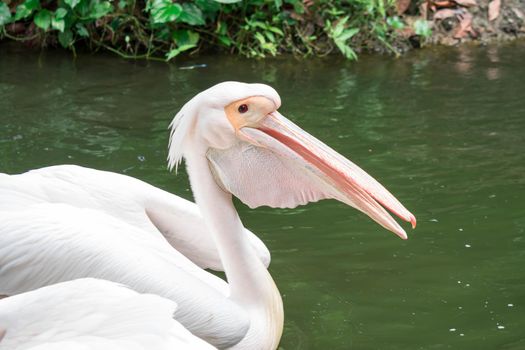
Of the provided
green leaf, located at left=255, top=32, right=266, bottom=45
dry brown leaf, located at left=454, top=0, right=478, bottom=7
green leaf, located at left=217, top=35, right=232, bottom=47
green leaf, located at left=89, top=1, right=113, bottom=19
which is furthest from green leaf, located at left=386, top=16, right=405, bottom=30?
green leaf, located at left=89, top=1, right=113, bottom=19

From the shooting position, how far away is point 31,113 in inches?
233

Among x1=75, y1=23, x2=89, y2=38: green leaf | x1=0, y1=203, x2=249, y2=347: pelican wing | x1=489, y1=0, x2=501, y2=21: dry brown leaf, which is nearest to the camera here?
x1=0, y1=203, x2=249, y2=347: pelican wing

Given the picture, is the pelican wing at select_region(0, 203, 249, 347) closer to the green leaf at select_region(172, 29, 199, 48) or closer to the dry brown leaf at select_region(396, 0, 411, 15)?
the green leaf at select_region(172, 29, 199, 48)

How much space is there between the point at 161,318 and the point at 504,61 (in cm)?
531

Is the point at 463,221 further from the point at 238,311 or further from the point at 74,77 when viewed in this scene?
the point at 74,77

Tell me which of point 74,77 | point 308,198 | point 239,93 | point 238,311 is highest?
point 239,93

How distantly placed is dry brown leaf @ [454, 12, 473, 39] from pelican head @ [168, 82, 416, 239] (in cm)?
504

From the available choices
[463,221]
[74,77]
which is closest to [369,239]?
[463,221]

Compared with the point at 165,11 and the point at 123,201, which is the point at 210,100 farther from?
the point at 165,11

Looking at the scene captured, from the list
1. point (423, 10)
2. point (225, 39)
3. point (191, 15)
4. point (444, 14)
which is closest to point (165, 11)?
point (191, 15)

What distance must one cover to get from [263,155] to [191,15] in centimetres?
434

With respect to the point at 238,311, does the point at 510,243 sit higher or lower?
lower

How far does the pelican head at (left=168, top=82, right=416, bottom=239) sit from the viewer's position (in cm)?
299

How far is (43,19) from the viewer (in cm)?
729
